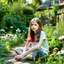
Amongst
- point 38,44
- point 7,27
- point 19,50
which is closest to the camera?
point 38,44

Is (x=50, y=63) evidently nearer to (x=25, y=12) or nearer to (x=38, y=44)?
(x=38, y=44)

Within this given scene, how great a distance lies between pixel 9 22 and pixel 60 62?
12.8m

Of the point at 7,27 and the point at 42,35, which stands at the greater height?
the point at 42,35

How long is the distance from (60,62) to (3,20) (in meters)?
12.6

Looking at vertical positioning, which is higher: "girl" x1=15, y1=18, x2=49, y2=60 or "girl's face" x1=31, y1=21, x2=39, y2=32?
"girl's face" x1=31, y1=21, x2=39, y2=32

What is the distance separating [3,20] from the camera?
17844mm

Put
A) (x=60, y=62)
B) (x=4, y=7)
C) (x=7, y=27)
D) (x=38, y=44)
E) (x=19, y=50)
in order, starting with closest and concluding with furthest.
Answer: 1. (x=60, y=62)
2. (x=38, y=44)
3. (x=19, y=50)
4. (x=7, y=27)
5. (x=4, y=7)

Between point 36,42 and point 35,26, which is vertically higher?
point 35,26

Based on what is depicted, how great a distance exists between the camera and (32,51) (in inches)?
272

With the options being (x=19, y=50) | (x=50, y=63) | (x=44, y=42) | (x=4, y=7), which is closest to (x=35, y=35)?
(x=44, y=42)

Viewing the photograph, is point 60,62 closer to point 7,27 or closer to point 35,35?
point 35,35

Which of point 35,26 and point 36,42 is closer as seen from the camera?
point 35,26

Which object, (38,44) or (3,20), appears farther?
(3,20)

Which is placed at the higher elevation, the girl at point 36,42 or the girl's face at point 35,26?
the girl's face at point 35,26
